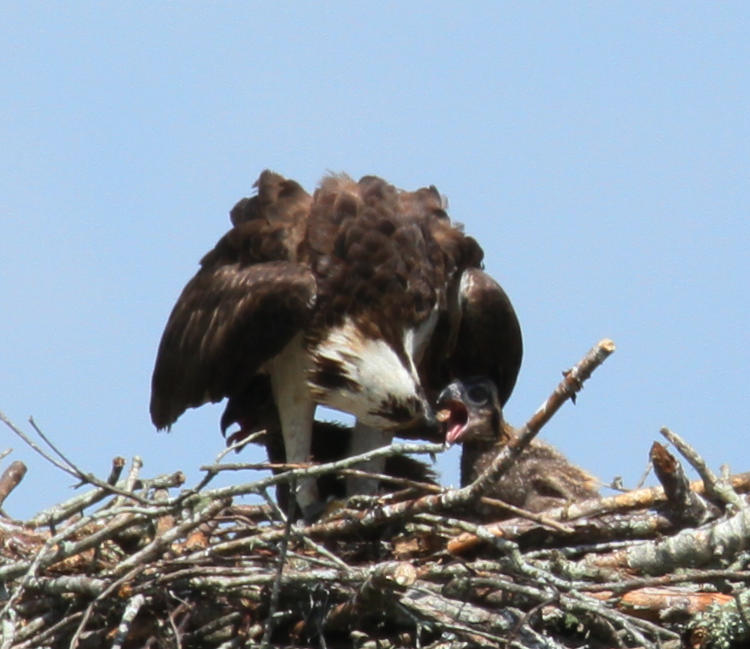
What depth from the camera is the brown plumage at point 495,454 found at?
8.41 m

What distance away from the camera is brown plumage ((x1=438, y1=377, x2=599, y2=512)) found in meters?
8.41

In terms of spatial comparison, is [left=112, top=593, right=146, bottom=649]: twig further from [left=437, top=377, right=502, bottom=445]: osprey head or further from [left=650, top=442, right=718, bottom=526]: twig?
[left=437, top=377, right=502, bottom=445]: osprey head

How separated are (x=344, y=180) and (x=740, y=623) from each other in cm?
348

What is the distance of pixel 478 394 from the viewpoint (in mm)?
8828

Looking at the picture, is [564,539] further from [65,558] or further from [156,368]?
[156,368]

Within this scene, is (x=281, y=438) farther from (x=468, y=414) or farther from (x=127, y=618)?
(x=127, y=618)

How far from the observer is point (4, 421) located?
679 centimetres

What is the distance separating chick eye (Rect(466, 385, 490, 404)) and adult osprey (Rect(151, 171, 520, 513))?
0.70 ft

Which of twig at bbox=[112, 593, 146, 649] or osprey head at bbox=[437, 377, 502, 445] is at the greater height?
osprey head at bbox=[437, 377, 502, 445]

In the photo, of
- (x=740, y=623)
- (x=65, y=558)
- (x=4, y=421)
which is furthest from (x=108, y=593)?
(x=740, y=623)

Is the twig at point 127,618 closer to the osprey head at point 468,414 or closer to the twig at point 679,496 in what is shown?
the twig at point 679,496

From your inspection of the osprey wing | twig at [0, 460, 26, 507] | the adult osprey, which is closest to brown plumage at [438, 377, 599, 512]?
the adult osprey

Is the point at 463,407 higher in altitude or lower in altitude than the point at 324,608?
higher

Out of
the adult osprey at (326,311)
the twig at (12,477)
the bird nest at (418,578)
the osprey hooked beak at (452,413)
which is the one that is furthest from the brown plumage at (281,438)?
the bird nest at (418,578)
